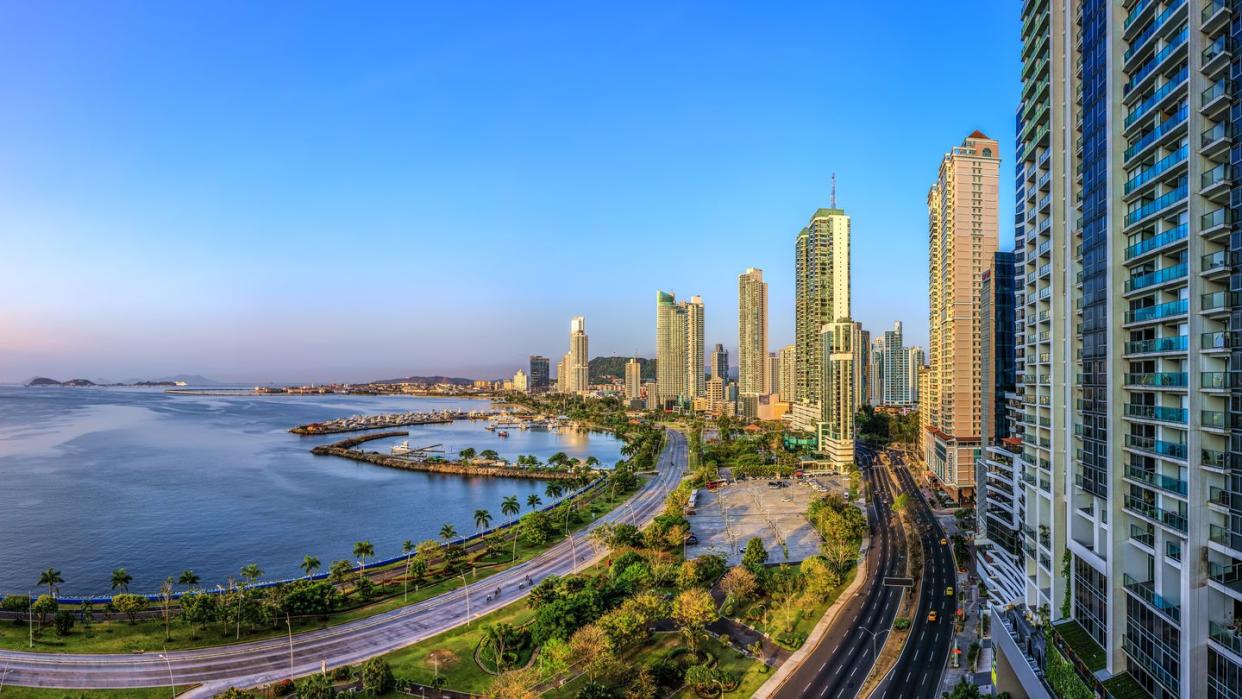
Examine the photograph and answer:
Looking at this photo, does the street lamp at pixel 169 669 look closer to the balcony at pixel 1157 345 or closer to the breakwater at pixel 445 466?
the balcony at pixel 1157 345

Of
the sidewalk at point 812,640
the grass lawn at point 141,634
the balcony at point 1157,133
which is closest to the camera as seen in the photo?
the balcony at point 1157,133

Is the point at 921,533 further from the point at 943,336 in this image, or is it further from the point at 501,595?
the point at 501,595

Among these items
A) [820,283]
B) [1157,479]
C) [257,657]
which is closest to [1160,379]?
[1157,479]

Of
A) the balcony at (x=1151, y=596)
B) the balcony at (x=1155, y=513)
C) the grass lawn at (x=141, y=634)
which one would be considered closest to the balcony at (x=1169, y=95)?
the balcony at (x=1155, y=513)

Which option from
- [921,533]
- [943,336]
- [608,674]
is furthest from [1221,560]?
[943,336]

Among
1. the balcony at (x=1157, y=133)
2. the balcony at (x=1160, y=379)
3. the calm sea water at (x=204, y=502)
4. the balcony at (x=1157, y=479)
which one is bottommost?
the calm sea water at (x=204, y=502)

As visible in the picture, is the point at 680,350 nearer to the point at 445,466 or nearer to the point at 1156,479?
the point at 445,466
